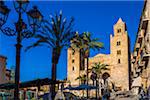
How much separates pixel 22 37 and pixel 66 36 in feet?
68.7

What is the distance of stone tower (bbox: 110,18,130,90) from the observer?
85.8m

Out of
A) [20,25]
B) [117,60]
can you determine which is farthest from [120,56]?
[20,25]

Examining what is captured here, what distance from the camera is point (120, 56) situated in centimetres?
8800

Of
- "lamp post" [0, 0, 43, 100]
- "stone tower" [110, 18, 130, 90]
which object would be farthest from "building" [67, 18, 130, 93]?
"lamp post" [0, 0, 43, 100]

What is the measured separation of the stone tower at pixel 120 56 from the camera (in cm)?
8581

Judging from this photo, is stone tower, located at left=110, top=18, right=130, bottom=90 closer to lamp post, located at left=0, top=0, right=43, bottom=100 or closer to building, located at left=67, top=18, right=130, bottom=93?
building, located at left=67, top=18, right=130, bottom=93

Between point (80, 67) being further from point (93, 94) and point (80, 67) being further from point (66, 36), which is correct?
point (66, 36)

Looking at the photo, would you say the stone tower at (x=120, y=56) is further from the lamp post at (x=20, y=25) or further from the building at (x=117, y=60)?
the lamp post at (x=20, y=25)

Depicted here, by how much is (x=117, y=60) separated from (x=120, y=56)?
1.27 meters

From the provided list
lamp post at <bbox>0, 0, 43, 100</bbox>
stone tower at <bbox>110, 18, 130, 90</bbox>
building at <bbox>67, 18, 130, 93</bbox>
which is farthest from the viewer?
building at <bbox>67, 18, 130, 93</bbox>

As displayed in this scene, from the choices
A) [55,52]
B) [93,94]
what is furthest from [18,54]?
[93,94]

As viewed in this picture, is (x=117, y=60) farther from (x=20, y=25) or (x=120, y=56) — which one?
(x=20, y=25)

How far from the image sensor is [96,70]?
258 feet

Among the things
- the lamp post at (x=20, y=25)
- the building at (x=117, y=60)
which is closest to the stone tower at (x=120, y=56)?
the building at (x=117, y=60)
